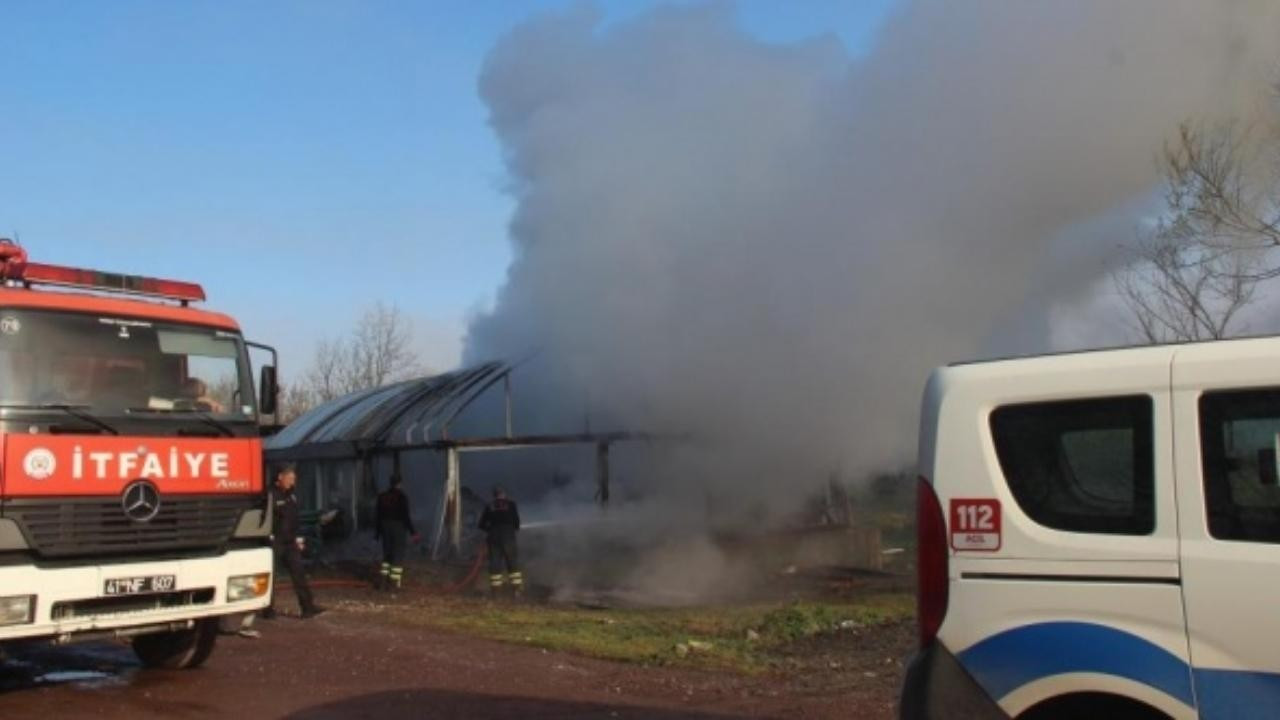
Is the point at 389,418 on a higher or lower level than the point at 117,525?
higher

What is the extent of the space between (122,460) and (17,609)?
1027 millimetres

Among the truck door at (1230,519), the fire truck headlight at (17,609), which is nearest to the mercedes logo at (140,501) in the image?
the fire truck headlight at (17,609)

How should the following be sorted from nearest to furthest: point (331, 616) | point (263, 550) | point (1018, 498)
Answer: point (1018, 498) → point (263, 550) → point (331, 616)

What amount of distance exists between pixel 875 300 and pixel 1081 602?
11267 mm

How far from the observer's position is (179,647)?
8.73 m

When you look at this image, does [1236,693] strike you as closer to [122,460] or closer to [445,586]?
[122,460]

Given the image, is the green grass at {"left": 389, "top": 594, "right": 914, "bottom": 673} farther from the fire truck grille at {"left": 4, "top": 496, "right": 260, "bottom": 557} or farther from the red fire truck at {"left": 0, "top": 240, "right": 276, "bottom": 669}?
the fire truck grille at {"left": 4, "top": 496, "right": 260, "bottom": 557}

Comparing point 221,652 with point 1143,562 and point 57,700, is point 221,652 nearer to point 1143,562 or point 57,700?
point 57,700

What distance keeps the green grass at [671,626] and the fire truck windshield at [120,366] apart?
152 inches

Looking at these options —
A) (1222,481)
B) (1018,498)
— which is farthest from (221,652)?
(1222,481)

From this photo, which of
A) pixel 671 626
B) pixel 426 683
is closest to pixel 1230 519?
pixel 426 683

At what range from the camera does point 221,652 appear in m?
9.61

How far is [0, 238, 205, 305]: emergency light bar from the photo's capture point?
7.54 metres

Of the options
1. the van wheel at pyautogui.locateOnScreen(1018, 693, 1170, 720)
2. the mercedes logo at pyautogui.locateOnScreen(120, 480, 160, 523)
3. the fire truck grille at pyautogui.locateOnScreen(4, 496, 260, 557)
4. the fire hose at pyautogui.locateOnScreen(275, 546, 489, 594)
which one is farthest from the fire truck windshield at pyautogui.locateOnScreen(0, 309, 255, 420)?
the fire hose at pyautogui.locateOnScreen(275, 546, 489, 594)
